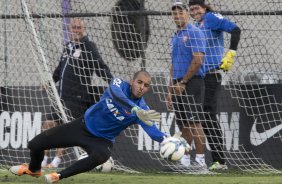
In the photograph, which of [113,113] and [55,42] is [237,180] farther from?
[55,42]

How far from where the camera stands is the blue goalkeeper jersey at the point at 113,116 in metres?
8.91

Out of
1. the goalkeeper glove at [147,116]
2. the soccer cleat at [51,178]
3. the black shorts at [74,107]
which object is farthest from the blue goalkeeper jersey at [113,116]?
the black shorts at [74,107]

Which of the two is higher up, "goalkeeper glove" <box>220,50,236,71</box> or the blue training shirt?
the blue training shirt

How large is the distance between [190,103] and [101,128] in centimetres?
201

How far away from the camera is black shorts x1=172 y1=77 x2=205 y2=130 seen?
425 inches

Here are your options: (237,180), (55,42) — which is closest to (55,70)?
(55,42)

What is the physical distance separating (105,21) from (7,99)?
244cm

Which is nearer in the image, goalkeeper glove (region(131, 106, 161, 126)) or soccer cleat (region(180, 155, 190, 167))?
goalkeeper glove (region(131, 106, 161, 126))

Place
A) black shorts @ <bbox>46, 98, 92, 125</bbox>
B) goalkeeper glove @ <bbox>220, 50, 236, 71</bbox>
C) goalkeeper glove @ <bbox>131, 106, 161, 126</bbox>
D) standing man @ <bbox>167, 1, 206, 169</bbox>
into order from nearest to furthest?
1. goalkeeper glove @ <bbox>131, 106, 161, 126</bbox>
2. goalkeeper glove @ <bbox>220, 50, 236, 71</bbox>
3. standing man @ <bbox>167, 1, 206, 169</bbox>
4. black shorts @ <bbox>46, 98, 92, 125</bbox>

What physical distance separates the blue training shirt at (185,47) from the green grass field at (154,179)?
1.36 m

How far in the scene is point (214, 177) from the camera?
1027 centimetres

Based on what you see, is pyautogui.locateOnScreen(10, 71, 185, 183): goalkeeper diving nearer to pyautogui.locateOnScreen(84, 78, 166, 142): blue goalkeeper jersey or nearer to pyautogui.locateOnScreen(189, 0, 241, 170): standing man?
pyautogui.locateOnScreen(84, 78, 166, 142): blue goalkeeper jersey

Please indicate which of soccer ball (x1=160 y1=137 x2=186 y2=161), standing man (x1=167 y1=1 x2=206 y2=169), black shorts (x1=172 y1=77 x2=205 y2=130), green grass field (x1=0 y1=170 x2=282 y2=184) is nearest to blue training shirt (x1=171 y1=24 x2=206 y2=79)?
standing man (x1=167 y1=1 x2=206 y2=169)

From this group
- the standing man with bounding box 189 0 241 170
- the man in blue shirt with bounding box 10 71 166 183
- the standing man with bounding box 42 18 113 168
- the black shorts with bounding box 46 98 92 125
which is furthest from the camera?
the black shorts with bounding box 46 98 92 125
